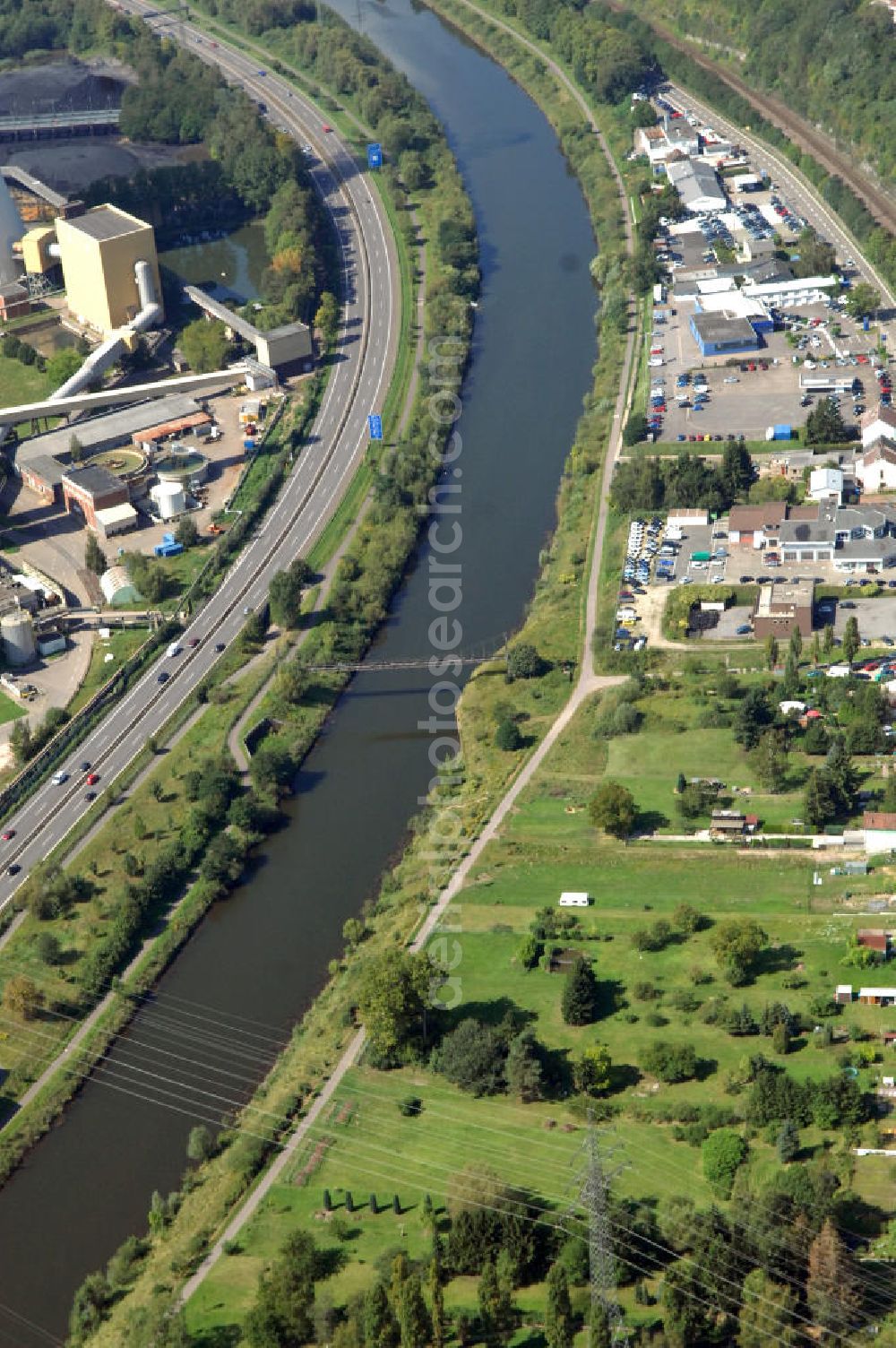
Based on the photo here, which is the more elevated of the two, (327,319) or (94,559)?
(327,319)

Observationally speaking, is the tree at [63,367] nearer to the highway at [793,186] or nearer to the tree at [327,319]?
the tree at [327,319]

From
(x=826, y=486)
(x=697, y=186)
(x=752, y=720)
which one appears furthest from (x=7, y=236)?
(x=752, y=720)

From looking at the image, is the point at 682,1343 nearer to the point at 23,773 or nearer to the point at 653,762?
the point at 653,762

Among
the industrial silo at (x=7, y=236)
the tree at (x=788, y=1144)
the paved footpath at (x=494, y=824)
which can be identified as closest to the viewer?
the tree at (x=788, y=1144)

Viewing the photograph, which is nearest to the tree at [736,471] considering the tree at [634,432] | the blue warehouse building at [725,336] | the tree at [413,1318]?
the tree at [634,432]

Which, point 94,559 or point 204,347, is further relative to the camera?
point 204,347

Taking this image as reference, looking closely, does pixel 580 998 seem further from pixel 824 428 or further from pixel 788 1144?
pixel 824 428

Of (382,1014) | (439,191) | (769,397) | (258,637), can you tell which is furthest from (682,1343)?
(439,191)
